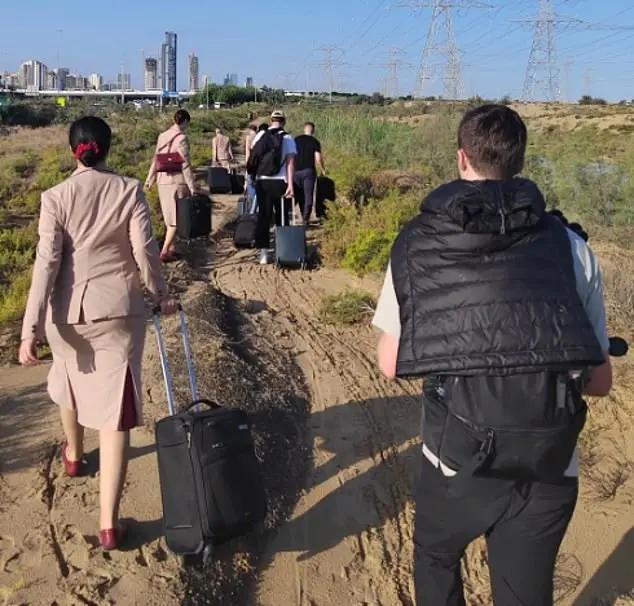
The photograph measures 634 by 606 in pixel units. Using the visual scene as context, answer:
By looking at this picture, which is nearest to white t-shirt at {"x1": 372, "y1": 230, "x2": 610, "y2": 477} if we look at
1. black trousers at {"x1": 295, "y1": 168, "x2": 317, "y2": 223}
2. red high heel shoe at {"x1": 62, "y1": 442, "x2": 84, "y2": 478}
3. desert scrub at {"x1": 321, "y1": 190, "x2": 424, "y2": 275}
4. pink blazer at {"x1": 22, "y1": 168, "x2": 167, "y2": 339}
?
pink blazer at {"x1": 22, "y1": 168, "x2": 167, "y2": 339}

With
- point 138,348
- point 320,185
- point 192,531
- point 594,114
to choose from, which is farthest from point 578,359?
point 594,114

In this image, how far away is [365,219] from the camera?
1026 centimetres

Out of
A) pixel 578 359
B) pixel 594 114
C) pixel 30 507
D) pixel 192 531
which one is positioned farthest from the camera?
pixel 594 114

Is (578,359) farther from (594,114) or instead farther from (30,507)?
(594,114)

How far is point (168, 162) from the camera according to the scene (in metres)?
9.26

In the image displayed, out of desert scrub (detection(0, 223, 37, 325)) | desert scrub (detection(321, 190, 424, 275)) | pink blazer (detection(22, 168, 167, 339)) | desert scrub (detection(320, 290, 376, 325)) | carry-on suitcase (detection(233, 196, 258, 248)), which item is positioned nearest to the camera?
pink blazer (detection(22, 168, 167, 339))

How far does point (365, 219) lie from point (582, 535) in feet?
21.2

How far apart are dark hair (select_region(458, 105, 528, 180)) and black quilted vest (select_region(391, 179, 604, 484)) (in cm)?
7

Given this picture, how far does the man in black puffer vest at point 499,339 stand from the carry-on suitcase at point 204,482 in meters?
1.34

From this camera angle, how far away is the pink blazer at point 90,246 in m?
3.52

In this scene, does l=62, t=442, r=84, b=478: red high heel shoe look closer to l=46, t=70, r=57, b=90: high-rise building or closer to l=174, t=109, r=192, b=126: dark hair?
l=174, t=109, r=192, b=126: dark hair

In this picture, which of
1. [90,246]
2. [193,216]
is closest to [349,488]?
[90,246]

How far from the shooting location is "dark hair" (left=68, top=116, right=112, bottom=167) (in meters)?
3.57

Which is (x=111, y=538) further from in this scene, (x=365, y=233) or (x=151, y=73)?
(x=151, y=73)
